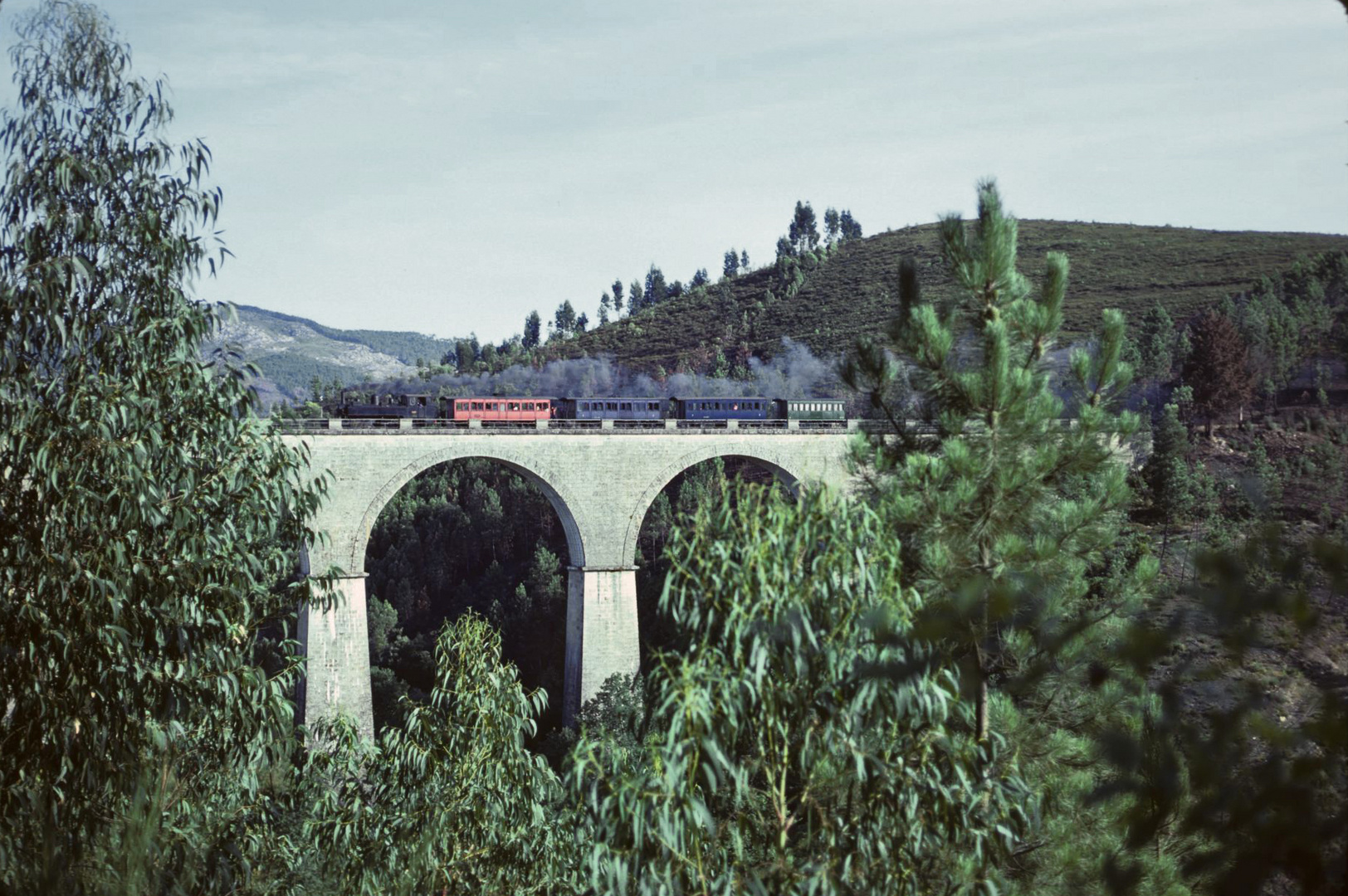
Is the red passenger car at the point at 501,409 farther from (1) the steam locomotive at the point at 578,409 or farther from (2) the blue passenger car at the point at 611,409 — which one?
(2) the blue passenger car at the point at 611,409

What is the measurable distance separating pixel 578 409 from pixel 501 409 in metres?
2.41

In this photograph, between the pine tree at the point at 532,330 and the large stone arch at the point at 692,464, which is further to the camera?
the pine tree at the point at 532,330

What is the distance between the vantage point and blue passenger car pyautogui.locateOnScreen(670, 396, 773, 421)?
36.5 meters

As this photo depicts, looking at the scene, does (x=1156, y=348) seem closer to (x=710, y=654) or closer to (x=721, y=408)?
(x=721, y=408)

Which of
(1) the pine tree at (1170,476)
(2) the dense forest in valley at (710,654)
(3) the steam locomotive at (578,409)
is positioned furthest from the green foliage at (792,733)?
(1) the pine tree at (1170,476)

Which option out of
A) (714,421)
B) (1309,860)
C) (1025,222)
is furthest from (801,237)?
(1309,860)

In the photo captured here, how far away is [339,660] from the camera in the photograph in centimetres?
2725

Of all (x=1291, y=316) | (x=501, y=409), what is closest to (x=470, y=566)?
(x=501, y=409)

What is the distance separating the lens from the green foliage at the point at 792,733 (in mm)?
5734

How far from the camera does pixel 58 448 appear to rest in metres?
7.32

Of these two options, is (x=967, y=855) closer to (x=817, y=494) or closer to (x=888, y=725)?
(x=888, y=725)

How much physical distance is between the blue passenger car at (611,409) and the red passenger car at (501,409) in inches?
45.7

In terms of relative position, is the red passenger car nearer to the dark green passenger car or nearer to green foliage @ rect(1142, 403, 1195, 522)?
the dark green passenger car

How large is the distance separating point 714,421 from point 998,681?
2292cm
